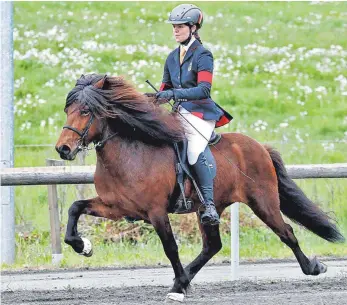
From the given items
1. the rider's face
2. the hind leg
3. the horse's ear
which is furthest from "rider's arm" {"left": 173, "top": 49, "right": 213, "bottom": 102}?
the hind leg

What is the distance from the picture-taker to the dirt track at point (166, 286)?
29.3 feet

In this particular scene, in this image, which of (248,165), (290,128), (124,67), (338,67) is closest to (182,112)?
(248,165)

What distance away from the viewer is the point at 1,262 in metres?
11.8

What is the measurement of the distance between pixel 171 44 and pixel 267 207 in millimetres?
14422

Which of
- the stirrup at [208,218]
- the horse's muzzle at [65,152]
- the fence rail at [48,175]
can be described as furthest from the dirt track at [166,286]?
the horse's muzzle at [65,152]

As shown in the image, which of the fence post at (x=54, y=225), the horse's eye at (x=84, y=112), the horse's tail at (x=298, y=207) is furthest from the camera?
the fence post at (x=54, y=225)

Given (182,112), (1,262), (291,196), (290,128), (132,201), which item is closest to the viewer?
(132,201)

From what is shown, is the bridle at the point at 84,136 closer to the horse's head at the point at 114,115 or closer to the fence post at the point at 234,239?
the horse's head at the point at 114,115

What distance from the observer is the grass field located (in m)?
13.0

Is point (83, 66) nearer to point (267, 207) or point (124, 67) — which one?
point (124, 67)

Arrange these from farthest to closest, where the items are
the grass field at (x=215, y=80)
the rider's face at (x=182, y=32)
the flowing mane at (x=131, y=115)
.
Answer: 1. the grass field at (x=215, y=80)
2. the rider's face at (x=182, y=32)
3. the flowing mane at (x=131, y=115)

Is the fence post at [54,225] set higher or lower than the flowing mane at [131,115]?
lower

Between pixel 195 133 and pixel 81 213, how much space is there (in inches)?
47.8

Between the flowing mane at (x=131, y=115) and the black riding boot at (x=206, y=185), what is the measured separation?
283 millimetres
